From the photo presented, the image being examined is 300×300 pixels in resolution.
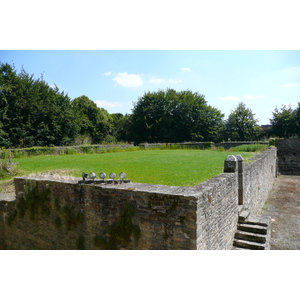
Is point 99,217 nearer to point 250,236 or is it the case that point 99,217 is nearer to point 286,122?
point 250,236

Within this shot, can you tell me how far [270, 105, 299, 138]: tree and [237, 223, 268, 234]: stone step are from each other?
3159 cm

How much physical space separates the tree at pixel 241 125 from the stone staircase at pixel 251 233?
1274 inches

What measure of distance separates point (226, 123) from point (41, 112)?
27.5 metres

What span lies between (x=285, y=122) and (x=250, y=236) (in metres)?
33.4

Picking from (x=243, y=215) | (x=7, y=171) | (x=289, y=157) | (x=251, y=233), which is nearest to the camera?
(x=251, y=233)

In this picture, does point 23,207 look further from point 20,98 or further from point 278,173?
point 20,98

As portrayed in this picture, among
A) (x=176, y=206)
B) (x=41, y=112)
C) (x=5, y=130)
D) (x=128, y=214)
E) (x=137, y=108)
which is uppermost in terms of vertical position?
(x=137, y=108)

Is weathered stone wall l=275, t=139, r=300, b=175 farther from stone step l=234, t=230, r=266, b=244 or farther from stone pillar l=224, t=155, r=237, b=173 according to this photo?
stone step l=234, t=230, r=266, b=244

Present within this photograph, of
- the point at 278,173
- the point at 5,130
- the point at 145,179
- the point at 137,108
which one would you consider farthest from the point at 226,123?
the point at 145,179

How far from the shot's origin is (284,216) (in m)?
8.50

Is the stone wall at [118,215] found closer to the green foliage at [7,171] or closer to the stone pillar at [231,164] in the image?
the stone pillar at [231,164]

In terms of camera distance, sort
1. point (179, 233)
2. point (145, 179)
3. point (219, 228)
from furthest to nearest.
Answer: point (145, 179)
point (219, 228)
point (179, 233)

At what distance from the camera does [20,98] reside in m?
24.2

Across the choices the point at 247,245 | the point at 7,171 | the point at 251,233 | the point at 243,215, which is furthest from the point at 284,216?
the point at 7,171
